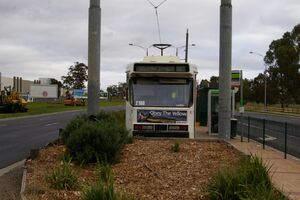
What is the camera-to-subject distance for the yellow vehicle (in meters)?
59.7

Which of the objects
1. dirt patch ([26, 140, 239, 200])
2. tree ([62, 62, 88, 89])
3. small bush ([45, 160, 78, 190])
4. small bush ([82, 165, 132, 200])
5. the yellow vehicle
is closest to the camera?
small bush ([82, 165, 132, 200])

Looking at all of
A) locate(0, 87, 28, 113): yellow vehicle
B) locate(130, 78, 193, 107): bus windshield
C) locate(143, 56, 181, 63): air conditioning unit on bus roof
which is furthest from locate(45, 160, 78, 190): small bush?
locate(0, 87, 28, 113): yellow vehicle

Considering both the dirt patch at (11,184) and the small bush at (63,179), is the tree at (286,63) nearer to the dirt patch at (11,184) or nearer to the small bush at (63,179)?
the dirt patch at (11,184)

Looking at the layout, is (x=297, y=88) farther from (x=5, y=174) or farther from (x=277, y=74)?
(x=5, y=174)

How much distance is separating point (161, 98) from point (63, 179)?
7822 millimetres

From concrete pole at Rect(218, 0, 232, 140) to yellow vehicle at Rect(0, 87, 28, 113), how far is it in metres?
46.7

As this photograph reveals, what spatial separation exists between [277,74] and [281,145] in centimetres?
7233

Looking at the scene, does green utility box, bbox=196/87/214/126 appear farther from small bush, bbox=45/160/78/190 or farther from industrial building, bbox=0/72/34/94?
industrial building, bbox=0/72/34/94

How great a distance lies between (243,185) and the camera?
6961 millimetres

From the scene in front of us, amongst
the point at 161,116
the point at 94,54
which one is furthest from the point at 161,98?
the point at 94,54

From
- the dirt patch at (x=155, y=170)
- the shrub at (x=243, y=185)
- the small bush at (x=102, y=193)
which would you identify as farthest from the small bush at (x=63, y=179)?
the shrub at (x=243, y=185)

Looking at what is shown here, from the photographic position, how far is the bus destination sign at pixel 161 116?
15.6 metres

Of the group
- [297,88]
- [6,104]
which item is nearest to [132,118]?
[6,104]

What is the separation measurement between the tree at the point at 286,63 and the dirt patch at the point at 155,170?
70.1 meters
